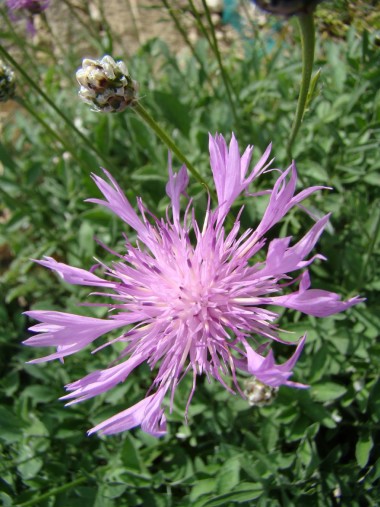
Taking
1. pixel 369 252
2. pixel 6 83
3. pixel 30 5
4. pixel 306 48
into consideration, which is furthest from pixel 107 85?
pixel 30 5

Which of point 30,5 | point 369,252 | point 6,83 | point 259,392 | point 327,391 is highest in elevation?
point 30,5

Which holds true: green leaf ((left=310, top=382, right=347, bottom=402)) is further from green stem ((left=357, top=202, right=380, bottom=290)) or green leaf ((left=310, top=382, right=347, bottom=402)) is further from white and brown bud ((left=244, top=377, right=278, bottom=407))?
green stem ((left=357, top=202, right=380, bottom=290))

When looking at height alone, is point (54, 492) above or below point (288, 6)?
below

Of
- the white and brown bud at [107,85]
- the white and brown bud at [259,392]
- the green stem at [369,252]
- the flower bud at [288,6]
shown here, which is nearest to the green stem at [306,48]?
the flower bud at [288,6]

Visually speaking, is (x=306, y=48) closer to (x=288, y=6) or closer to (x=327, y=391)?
(x=288, y=6)

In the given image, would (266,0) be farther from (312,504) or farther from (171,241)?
(312,504)

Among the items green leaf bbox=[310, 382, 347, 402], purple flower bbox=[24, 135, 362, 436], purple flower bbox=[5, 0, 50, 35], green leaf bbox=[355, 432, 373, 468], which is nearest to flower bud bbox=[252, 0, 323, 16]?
purple flower bbox=[24, 135, 362, 436]
